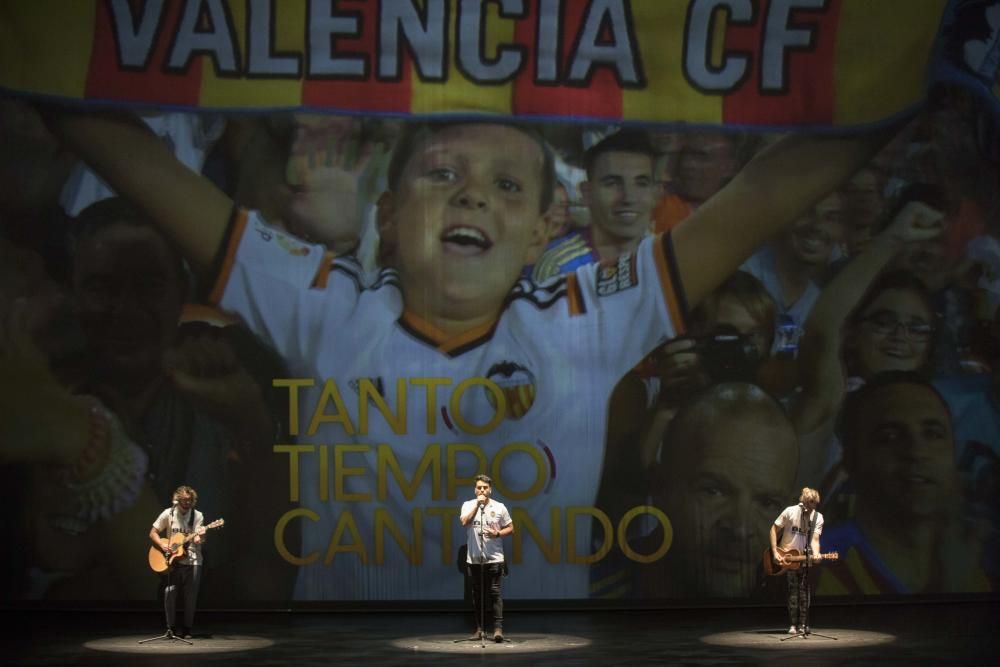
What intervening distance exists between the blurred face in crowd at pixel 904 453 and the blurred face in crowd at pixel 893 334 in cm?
30

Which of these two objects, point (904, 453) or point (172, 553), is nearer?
point (172, 553)

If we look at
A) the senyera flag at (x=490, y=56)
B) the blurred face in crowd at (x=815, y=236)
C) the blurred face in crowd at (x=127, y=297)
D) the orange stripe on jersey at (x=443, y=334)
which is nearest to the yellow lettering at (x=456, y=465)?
the orange stripe on jersey at (x=443, y=334)

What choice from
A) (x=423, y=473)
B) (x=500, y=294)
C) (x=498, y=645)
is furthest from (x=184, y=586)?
(x=500, y=294)

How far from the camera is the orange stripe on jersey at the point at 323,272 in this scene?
19594 mm

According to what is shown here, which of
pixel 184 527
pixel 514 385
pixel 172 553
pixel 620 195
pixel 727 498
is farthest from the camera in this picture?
pixel 620 195

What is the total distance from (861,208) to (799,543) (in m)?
5.28

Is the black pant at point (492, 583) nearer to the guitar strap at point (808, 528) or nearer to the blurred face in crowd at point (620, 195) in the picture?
the guitar strap at point (808, 528)

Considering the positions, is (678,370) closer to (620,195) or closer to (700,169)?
(620,195)

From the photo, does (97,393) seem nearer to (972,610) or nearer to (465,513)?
(465,513)

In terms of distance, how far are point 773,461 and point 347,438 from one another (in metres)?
4.98

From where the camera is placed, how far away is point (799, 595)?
16.2m

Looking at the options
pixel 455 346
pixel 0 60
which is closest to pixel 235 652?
pixel 455 346

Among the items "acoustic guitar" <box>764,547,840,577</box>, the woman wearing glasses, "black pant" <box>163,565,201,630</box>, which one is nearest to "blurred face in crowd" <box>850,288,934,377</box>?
the woman wearing glasses

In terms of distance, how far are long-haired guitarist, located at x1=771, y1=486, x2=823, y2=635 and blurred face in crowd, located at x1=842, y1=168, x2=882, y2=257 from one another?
4690 mm
